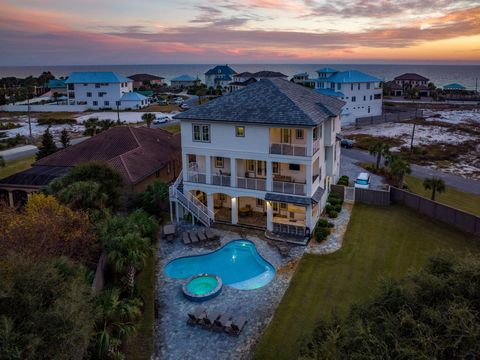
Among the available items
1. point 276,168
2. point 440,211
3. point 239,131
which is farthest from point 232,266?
point 440,211

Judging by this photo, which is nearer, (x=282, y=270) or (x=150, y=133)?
(x=282, y=270)

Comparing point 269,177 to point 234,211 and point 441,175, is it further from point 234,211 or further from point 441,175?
point 441,175

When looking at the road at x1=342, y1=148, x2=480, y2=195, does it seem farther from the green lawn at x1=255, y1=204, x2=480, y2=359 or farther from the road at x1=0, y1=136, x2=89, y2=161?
the road at x1=0, y1=136, x2=89, y2=161

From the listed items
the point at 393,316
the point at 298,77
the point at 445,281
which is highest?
the point at 298,77

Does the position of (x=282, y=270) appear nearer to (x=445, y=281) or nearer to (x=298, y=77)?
(x=445, y=281)

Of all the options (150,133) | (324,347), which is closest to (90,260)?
(324,347)

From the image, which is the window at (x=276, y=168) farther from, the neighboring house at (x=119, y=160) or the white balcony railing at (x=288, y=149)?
the neighboring house at (x=119, y=160)

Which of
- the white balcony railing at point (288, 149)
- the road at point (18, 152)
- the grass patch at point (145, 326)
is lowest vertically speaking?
the grass patch at point (145, 326)

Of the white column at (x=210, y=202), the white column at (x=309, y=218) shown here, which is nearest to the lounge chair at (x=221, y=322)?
the white column at (x=309, y=218)
